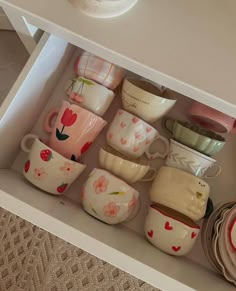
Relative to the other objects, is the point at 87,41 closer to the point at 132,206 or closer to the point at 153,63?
the point at 153,63

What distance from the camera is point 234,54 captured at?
64 cm

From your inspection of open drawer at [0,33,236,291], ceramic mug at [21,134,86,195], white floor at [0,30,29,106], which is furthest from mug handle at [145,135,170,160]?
white floor at [0,30,29,106]

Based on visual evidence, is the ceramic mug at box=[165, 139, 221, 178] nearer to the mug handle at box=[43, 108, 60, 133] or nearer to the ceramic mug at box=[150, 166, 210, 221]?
the ceramic mug at box=[150, 166, 210, 221]

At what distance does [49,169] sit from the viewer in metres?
0.82

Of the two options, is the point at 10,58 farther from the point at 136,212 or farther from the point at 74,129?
the point at 136,212

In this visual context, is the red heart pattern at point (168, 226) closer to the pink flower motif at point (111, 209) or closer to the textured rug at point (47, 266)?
the pink flower motif at point (111, 209)

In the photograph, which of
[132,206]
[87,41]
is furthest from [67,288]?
[87,41]

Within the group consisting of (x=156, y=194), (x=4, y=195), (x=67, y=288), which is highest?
(x=156, y=194)

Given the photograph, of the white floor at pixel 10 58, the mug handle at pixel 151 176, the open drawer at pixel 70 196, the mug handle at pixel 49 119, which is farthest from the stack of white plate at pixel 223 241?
the white floor at pixel 10 58

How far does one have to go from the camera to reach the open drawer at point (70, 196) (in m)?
0.68

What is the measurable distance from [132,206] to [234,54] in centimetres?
31

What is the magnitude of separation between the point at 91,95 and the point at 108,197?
0.18 metres

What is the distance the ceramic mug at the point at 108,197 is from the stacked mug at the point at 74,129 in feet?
0.14

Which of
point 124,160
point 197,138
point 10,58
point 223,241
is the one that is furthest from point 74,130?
point 10,58
